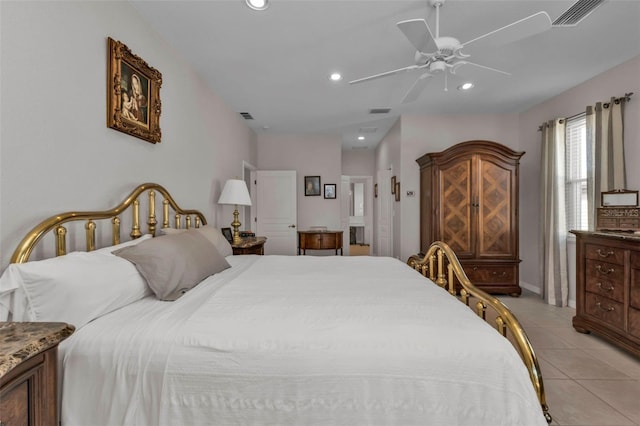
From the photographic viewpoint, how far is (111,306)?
4.45 feet

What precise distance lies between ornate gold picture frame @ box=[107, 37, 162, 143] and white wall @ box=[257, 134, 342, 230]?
11.9 feet

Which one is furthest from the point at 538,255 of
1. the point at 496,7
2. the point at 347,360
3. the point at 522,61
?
the point at 347,360

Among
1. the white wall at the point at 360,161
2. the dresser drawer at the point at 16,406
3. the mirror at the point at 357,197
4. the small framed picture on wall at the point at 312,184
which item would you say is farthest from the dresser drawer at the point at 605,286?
the mirror at the point at 357,197

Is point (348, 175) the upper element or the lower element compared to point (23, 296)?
upper

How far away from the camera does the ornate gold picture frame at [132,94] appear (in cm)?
195

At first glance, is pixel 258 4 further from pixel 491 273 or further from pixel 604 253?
pixel 491 273

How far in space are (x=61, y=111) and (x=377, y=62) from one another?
103 inches

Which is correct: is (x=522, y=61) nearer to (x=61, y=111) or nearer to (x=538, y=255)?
(x=538, y=255)

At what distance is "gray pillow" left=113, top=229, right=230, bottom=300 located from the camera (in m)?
1.57

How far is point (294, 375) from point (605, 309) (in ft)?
10.4

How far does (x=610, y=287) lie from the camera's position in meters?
2.71

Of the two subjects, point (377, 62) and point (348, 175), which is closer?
point (377, 62)

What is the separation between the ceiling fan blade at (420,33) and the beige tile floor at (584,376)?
2427 millimetres

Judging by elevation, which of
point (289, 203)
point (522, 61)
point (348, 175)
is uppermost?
point (522, 61)
